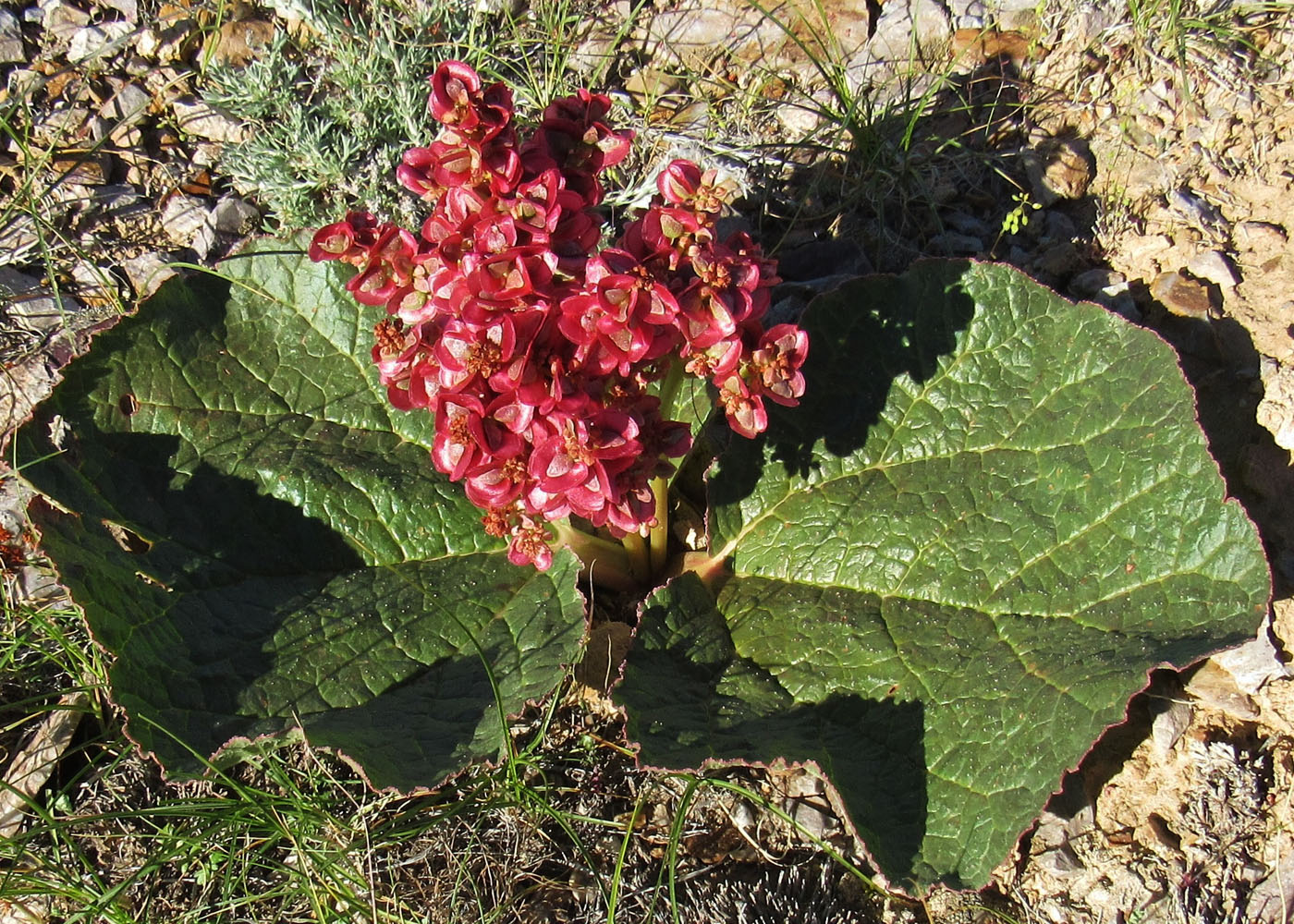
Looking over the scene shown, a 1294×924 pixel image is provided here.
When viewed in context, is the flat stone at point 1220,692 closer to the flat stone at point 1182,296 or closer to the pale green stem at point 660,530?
the flat stone at point 1182,296

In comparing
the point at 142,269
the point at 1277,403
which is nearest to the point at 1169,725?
the point at 1277,403

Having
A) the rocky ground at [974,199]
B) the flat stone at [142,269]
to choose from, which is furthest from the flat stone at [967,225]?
the flat stone at [142,269]

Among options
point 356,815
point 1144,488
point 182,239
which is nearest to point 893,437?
point 1144,488

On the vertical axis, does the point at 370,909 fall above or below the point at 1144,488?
below

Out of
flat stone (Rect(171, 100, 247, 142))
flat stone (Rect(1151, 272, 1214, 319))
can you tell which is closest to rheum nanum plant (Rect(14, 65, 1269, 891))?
flat stone (Rect(1151, 272, 1214, 319))

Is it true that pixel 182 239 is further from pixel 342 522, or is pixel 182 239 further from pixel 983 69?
pixel 983 69
